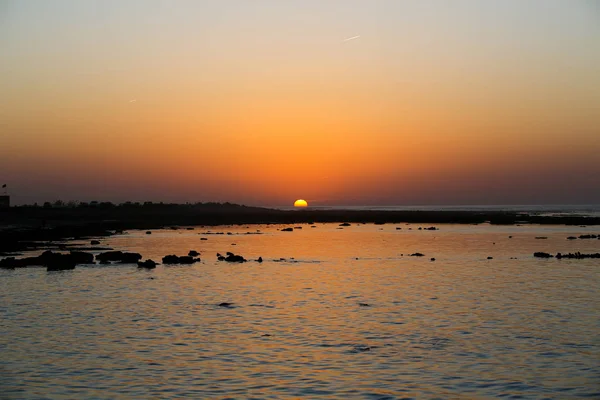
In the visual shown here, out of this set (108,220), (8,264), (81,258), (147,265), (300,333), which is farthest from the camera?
(108,220)

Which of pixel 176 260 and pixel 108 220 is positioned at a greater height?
pixel 108 220

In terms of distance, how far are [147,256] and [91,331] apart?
3280cm

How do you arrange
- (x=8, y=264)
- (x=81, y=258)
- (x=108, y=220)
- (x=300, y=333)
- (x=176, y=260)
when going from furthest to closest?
(x=108, y=220) < (x=176, y=260) < (x=81, y=258) < (x=8, y=264) < (x=300, y=333)

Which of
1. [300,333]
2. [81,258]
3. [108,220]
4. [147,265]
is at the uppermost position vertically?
[108,220]

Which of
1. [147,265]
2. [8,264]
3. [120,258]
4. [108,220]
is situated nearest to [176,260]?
[147,265]

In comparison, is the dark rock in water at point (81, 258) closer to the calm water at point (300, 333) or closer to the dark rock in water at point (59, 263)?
the dark rock in water at point (59, 263)

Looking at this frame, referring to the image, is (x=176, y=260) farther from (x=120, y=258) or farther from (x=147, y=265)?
(x=120, y=258)

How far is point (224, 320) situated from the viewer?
993 inches

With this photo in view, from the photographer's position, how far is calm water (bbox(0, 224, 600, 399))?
16.5 m

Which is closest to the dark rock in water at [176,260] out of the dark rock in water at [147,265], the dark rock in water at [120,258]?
the dark rock in water at [120,258]

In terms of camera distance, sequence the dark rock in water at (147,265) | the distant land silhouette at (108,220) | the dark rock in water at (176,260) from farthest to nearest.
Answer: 1. the distant land silhouette at (108,220)
2. the dark rock in water at (176,260)
3. the dark rock in water at (147,265)

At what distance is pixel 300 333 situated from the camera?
74.4 ft

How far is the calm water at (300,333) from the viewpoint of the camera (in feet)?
54.2

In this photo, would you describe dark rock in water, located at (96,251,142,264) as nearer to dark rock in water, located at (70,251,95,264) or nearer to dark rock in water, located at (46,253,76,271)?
dark rock in water, located at (70,251,95,264)
